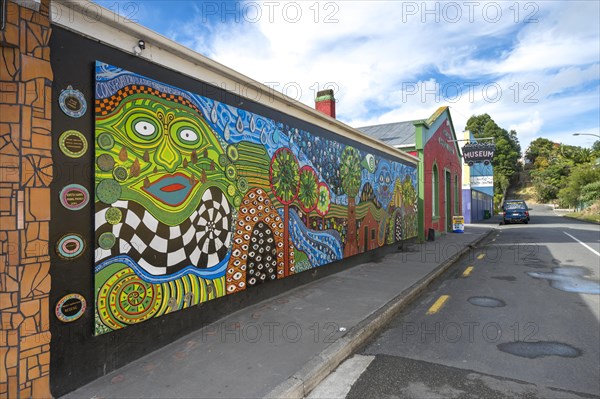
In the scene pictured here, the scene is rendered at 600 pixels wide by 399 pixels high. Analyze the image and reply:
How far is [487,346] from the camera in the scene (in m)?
4.31

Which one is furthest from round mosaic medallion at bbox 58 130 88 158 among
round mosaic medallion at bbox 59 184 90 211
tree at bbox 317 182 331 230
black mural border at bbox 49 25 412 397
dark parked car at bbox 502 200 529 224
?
dark parked car at bbox 502 200 529 224

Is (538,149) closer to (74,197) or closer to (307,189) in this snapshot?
(307,189)

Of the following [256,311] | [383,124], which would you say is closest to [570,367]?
[256,311]

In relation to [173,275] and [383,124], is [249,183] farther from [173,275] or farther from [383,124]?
[383,124]

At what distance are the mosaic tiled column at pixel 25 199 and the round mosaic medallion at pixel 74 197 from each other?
0.46 feet

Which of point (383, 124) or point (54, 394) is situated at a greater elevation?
point (383, 124)

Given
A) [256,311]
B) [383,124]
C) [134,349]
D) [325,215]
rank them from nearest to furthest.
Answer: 1. [134,349]
2. [256,311]
3. [325,215]
4. [383,124]

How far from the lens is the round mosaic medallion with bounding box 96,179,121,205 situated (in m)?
3.34

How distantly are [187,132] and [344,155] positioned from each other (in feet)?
16.2

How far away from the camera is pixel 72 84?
3.17 metres

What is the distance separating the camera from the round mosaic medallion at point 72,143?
10.1 ft

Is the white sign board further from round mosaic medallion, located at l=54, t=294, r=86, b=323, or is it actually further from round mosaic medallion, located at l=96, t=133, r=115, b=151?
round mosaic medallion, located at l=54, t=294, r=86, b=323

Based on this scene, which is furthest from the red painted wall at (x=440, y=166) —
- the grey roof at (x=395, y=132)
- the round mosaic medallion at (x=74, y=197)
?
the round mosaic medallion at (x=74, y=197)

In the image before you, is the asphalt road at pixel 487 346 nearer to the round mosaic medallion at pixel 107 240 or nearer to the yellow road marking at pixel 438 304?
the yellow road marking at pixel 438 304
